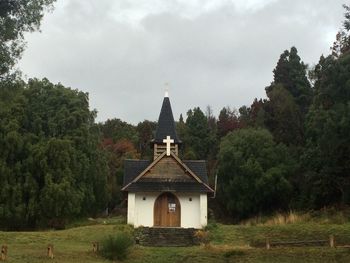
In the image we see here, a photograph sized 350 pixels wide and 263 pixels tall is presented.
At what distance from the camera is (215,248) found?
2542 cm

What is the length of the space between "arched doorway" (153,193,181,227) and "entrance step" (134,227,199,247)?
3287 millimetres

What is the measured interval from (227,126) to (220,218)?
1974 cm

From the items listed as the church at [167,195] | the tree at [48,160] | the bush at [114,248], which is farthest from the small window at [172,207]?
the bush at [114,248]

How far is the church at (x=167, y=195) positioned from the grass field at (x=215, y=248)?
2787mm

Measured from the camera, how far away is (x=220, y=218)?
52.8 m

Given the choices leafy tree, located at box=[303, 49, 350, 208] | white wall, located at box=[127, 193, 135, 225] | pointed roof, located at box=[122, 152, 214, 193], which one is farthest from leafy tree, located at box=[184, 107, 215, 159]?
white wall, located at box=[127, 193, 135, 225]

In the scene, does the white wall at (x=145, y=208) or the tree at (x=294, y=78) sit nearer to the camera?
the white wall at (x=145, y=208)

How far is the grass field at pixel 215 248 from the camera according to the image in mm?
22641

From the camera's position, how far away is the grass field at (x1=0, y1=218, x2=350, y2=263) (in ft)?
74.3

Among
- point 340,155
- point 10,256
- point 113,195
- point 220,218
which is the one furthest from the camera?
point 113,195

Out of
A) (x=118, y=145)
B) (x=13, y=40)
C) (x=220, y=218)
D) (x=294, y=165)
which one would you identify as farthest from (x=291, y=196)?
(x=13, y=40)

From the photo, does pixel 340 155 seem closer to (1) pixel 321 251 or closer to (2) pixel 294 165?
(2) pixel 294 165

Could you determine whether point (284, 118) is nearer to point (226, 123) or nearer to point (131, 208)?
point (226, 123)

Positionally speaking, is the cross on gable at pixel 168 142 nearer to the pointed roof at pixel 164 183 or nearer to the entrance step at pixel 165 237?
the pointed roof at pixel 164 183
